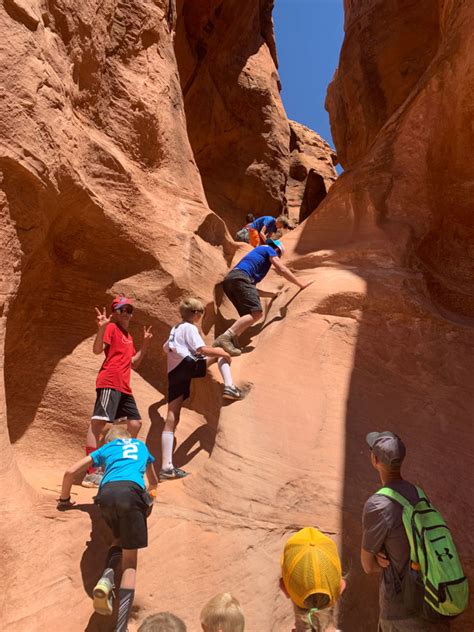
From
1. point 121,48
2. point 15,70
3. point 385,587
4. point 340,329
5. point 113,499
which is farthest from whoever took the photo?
point 121,48

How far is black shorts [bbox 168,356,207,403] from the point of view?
14.9ft

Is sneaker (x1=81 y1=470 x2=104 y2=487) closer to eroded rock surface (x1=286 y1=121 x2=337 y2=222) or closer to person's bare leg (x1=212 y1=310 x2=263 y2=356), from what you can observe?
person's bare leg (x1=212 y1=310 x2=263 y2=356)

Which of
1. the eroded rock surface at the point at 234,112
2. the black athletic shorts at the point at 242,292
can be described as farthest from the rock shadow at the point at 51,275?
the eroded rock surface at the point at 234,112

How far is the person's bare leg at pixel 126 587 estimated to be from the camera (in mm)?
2891

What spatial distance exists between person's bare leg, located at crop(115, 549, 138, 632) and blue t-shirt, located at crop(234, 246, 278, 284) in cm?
327

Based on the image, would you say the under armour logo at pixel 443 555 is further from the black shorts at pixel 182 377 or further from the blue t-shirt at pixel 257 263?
the blue t-shirt at pixel 257 263

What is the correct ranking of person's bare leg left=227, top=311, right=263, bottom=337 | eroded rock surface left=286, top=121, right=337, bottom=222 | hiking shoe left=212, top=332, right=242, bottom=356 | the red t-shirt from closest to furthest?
the red t-shirt
hiking shoe left=212, top=332, right=242, bottom=356
person's bare leg left=227, top=311, right=263, bottom=337
eroded rock surface left=286, top=121, right=337, bottom=222

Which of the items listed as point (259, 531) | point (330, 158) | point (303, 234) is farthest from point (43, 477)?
point (330, 158)

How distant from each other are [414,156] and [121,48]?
384 centimetres

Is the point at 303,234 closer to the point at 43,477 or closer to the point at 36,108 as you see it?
the point at 36,108

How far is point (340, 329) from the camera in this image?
5012 millimetres

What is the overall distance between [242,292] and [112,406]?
6.49ft

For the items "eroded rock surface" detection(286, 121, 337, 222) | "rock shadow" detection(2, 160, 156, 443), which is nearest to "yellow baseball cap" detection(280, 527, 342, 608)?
"rock shadow" detection(2, 160, 156, 443)

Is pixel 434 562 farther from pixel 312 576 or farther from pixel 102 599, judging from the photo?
pixel 102 599
